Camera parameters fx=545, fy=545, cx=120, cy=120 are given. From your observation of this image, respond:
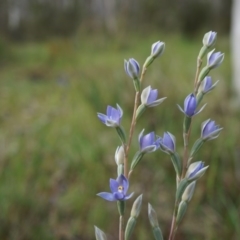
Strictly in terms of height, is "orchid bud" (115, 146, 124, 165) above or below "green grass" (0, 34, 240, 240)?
above

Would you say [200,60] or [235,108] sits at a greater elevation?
[200,60]

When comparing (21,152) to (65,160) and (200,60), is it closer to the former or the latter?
(65,160)

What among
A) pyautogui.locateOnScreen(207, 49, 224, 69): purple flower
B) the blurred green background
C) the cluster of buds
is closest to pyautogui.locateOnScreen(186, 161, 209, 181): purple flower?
the cluster of buds

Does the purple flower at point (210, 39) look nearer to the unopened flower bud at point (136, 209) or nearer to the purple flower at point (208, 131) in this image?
the purple flower at point (208, 131)

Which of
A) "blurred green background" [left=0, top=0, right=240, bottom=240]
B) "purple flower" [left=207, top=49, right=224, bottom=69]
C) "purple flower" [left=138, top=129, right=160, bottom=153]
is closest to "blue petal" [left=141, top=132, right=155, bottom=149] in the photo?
"purple flower" [left=138, top=129, right=160, bottom=153]

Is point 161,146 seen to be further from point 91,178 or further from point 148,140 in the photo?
point 91,178

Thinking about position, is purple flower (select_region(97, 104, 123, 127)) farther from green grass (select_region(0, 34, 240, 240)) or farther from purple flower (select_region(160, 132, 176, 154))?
green grass (select_region(0, 34, 240, 240))

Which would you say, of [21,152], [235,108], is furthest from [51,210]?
[235,108]

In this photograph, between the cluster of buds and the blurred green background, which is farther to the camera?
the blurred green background

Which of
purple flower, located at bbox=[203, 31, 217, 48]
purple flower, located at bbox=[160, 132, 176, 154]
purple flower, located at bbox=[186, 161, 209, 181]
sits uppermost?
purple flower, located at bbox=[203, 31, 217, 48]
